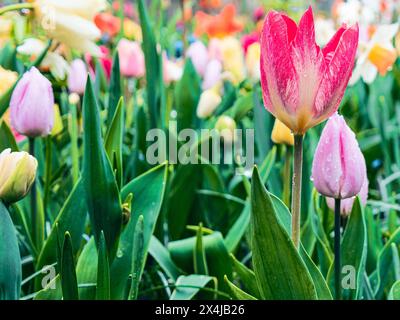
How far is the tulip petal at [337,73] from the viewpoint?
576 millimetres

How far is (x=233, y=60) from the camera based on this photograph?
1.73 metres

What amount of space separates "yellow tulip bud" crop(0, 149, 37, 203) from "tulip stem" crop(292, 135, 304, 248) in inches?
8.9

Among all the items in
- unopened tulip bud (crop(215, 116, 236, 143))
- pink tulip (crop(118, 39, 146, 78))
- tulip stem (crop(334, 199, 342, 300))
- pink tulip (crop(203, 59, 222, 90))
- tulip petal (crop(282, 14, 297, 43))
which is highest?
tulip petal (crop(282, 14, 297, 43))

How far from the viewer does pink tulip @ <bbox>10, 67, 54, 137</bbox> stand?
0.80m

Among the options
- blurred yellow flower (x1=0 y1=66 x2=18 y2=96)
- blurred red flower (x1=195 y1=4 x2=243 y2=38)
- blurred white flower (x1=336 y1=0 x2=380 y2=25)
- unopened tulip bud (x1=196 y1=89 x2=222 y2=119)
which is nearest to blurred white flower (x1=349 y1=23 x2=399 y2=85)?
blurred white flower (x1=336 y1=0 x2=380 y2=25)

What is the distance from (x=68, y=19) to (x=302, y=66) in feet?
1.19

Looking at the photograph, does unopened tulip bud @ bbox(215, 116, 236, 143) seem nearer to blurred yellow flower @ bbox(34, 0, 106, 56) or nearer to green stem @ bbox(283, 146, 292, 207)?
green stem @ bbox(283, 146, 292, 207)

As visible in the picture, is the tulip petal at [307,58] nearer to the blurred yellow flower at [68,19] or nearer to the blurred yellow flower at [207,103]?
→ the blurred yellow flower at [68,19]

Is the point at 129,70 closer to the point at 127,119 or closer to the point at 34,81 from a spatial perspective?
the point at 127,119

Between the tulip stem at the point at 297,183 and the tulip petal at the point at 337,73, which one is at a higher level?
the tulip petal at the point at 337,73

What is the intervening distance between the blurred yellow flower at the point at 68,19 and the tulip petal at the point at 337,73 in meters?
0.36

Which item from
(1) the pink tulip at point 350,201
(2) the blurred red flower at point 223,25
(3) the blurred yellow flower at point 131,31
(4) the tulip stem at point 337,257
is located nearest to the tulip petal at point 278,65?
(4) the tulip stem at point 337,257

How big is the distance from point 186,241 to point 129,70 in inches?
27.7

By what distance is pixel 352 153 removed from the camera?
0.66 meters
